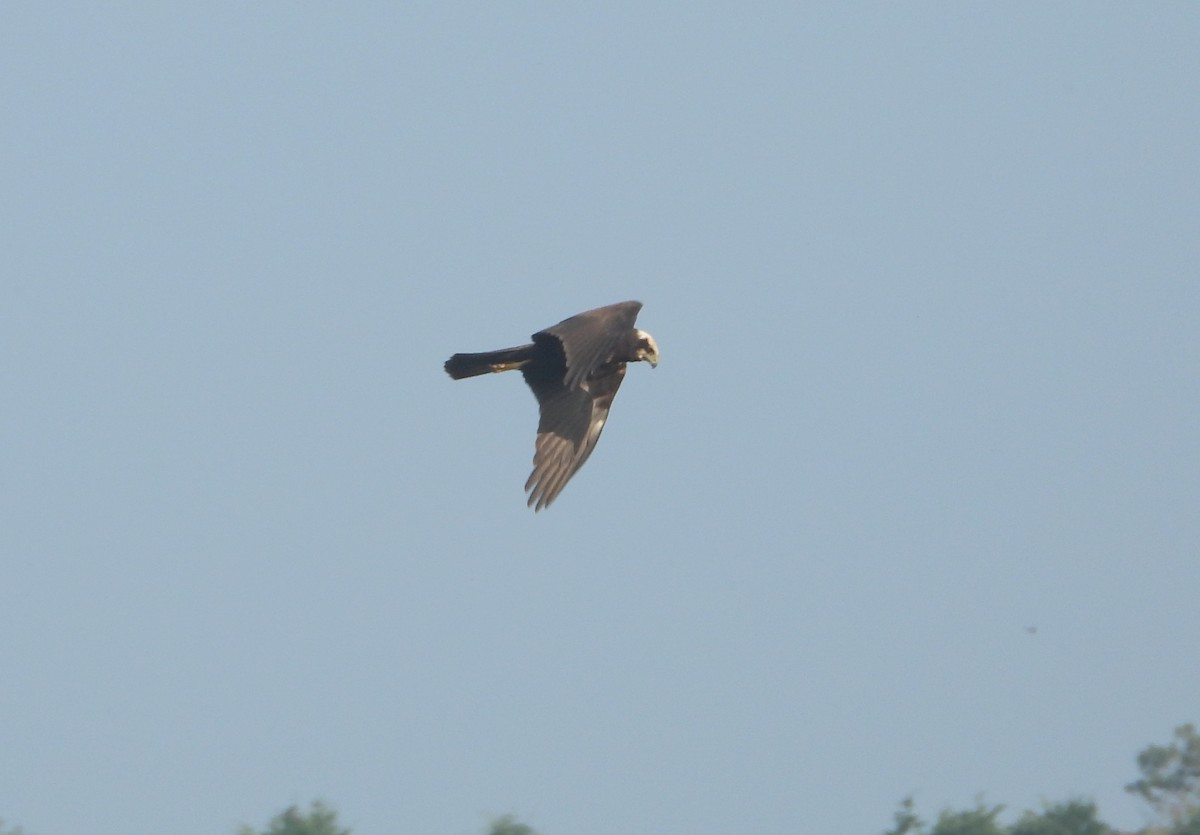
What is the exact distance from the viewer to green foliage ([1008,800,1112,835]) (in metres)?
36.2

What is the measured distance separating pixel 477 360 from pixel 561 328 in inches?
35.4

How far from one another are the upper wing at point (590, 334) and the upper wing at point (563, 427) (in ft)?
0.49

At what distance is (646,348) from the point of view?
15.1m

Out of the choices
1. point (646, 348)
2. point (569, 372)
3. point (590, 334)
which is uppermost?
point (646, 348)

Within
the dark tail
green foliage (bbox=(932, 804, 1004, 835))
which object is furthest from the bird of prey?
green foliage (bbox=(932, 804, 1004, 835))

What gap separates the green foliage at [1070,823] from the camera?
119 ft

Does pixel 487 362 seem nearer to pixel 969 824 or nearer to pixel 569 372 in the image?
pixel 569 372

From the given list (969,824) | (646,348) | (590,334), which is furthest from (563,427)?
(969,824)

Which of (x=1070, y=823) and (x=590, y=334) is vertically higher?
(x=1070, y=823)

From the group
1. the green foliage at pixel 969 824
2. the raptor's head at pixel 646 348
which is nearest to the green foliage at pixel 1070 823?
the green foliage at pixel 969 824

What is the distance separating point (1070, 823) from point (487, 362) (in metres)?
24.6

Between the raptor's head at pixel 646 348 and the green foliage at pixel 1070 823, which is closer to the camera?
the raptor's head at pixel 646 348

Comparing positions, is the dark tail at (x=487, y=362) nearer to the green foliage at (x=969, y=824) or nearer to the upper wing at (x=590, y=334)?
the upper wing at (x=590, y=334)

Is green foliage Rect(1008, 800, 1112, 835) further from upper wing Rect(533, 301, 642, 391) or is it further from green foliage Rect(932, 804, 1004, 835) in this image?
upper wing Rect(533, 301, 642, 391)
